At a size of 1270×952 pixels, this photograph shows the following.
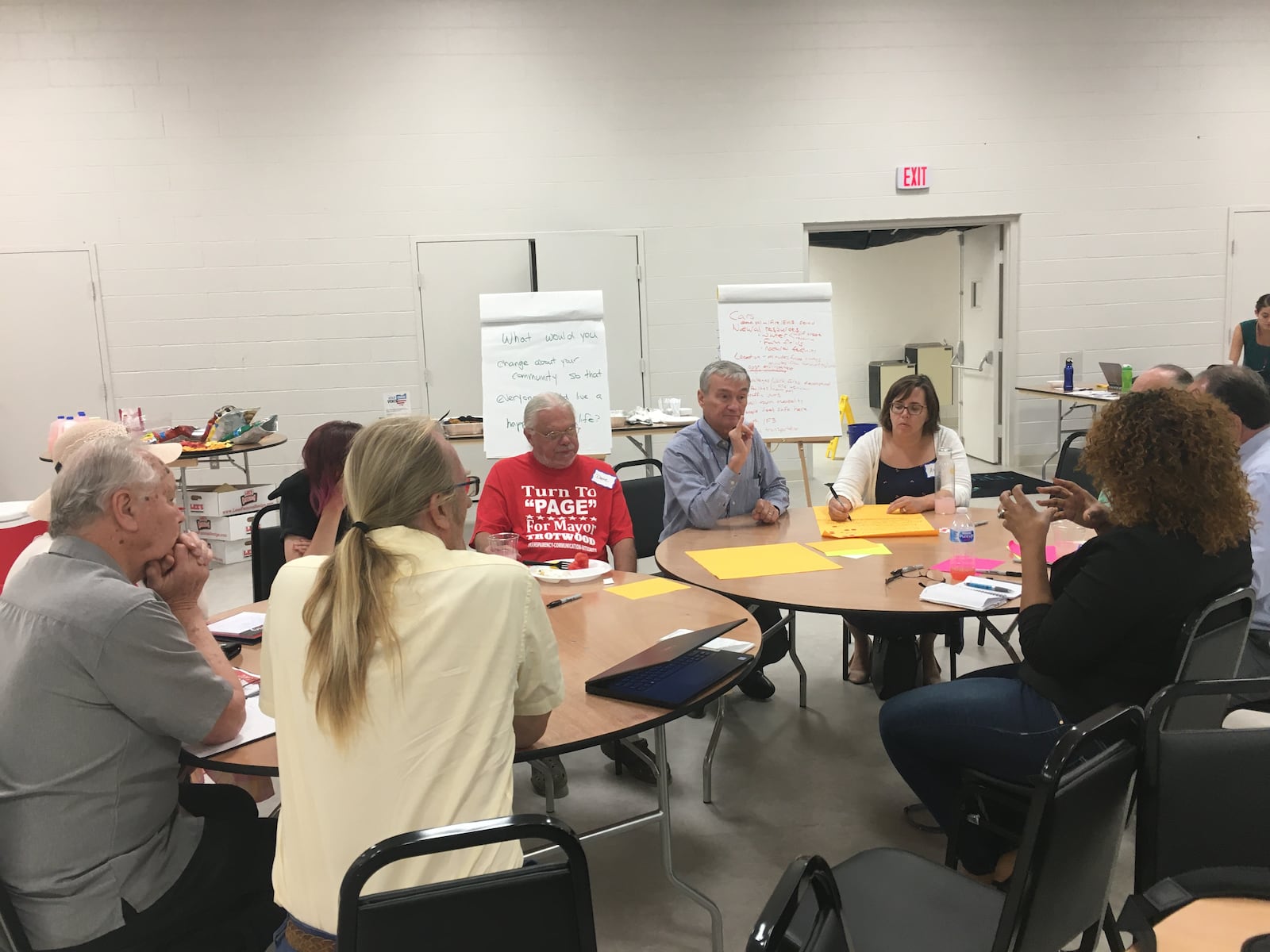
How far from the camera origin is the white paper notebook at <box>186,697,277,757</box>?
5.76 feet

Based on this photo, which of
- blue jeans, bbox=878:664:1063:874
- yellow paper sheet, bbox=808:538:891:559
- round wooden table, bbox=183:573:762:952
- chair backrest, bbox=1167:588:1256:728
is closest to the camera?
round wooden table, bbox=183:573:762:952

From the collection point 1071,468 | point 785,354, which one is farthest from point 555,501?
point 785,354

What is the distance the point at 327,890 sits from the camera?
1419mm

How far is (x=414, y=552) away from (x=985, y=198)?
731cm

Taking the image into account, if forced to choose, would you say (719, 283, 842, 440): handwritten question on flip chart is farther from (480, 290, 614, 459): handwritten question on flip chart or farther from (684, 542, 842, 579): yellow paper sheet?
(684, 542, 842, 579): yellow paper sheet

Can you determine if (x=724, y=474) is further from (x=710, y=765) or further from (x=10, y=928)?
(x=10, y=928)

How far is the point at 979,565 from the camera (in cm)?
277

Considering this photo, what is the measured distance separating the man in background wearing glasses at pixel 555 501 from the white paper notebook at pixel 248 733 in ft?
4.63

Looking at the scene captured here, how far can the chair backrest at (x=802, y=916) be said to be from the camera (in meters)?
1.00

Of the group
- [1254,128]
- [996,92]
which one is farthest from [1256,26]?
[996,92]

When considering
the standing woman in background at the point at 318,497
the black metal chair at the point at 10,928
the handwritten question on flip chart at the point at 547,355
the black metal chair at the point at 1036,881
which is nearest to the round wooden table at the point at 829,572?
the black metal chair at the point at 1036,881

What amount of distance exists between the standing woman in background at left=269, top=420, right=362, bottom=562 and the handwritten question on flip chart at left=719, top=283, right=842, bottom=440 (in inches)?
115

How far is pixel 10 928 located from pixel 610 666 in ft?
3.77

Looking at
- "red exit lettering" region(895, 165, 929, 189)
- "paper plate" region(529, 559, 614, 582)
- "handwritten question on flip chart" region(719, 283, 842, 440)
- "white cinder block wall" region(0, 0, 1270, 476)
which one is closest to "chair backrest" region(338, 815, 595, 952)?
"paper plate" region(529, 559, 614, 582)
